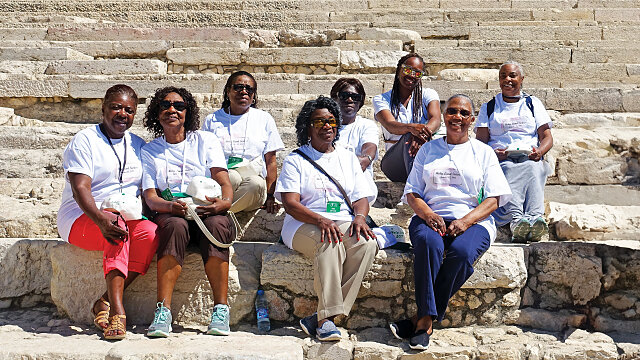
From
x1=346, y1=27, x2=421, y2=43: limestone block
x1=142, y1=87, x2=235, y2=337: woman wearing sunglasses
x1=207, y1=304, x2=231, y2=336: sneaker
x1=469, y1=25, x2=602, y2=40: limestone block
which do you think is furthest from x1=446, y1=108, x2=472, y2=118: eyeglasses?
x1=469, y1=25, x2=602, y2=40: limestone block

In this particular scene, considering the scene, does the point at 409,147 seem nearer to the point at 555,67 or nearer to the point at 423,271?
the point at 423,271

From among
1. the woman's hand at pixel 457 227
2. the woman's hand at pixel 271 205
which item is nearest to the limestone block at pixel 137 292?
the woman's hand at pixel 271 205

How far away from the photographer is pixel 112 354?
12.1ft

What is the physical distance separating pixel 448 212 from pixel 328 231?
80 cm

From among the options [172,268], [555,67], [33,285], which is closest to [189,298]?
[172,268]

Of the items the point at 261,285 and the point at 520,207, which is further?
the point at 520,207

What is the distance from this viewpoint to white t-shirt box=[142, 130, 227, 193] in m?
4.40

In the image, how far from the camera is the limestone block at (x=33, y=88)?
756 centimetres

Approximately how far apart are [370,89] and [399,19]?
3555 millimetres

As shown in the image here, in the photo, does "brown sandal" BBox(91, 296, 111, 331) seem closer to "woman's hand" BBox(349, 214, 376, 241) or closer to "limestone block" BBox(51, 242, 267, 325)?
"limestone block" BBox(51, 242, 267, 325)

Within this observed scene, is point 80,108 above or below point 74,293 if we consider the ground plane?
above

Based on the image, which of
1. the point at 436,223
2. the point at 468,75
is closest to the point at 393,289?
the point at 436,223

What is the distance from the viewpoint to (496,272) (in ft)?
14.2

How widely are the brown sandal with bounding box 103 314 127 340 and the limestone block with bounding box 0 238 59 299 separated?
892 millimetres
